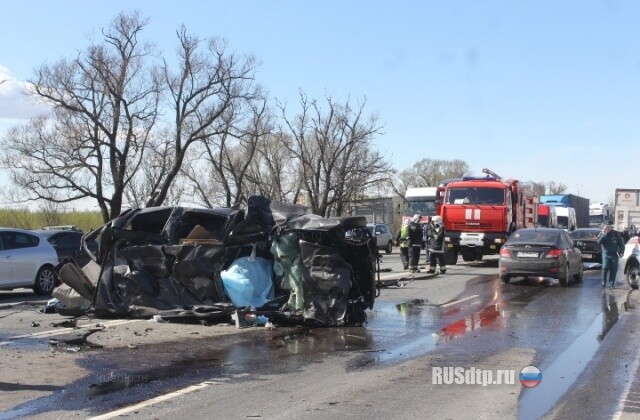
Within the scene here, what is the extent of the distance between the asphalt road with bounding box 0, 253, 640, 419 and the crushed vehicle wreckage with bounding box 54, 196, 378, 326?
33cm

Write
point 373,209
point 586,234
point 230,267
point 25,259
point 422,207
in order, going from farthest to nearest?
point 373,209
point 422,207
point 586,234
point 25,259
point 230,267

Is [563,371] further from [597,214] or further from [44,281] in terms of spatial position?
[597,214]

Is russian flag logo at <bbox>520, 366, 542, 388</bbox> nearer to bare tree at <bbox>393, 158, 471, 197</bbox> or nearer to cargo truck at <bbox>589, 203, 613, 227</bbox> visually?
cargo truck at <bbox>589, 203, 613, 227</bbox>

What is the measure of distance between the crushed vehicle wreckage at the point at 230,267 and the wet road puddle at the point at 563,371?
328 centimetres

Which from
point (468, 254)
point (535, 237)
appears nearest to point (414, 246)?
point (535, 237)

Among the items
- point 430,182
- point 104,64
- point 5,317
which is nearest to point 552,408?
point 5,317

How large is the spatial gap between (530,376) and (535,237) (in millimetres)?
12542

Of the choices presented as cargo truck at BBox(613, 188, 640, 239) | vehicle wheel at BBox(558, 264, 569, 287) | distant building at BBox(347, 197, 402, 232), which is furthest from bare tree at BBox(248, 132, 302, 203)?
vehicle wheel at BBox(558, 264, 569, 287)

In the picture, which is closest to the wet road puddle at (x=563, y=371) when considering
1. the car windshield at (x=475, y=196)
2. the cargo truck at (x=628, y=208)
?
the car windshield at (x=475, y=196)

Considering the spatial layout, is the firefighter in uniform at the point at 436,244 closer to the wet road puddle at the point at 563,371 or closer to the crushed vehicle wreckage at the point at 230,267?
the wet road puddle at the point at 563,371

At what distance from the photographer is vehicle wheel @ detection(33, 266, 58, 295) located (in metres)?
17.2

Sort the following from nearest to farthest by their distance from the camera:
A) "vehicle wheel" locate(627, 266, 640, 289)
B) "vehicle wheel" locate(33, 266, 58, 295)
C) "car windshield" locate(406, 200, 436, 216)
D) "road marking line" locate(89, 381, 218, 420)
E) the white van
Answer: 1. "road marking line" locate(89, 381, 218, 420)
2. "vehicle wheel" locate(33, 266, 58, 295)
3. "vehicle wheel" locate(627, 266, 640, 289)
4. "car windshield" locate(406, 200, 436, 216)
5. the white van

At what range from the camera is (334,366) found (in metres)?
8.66

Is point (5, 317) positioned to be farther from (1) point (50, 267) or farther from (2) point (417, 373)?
(2) point (417, 373)
